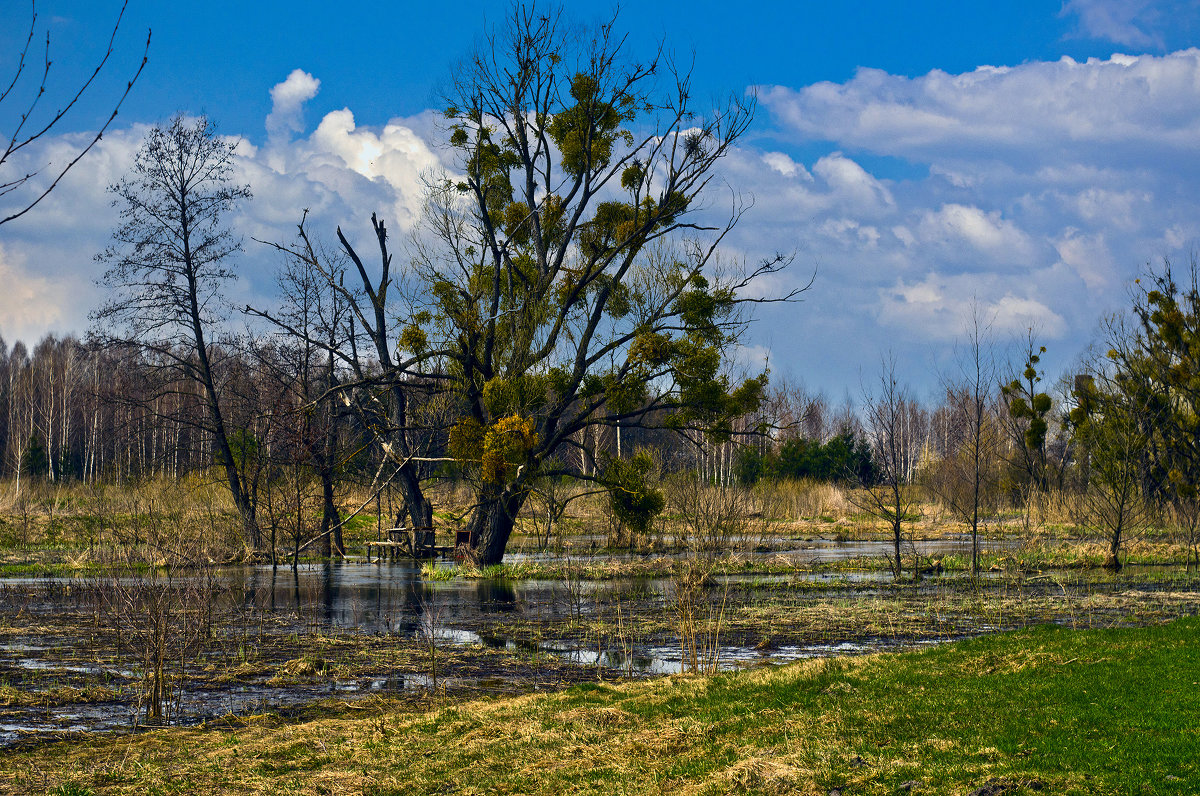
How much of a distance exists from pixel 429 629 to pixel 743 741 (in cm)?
814

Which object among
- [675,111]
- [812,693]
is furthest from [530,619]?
[675,111]

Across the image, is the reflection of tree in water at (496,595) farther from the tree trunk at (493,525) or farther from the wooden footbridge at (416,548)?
the wooden footbridge at (416,548)

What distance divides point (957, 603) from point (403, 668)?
10.4 m

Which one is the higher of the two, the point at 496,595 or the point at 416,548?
the point at 416,548

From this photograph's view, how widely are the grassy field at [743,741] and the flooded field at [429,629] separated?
1.19 meters

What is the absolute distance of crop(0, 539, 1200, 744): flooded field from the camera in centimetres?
→ 1026

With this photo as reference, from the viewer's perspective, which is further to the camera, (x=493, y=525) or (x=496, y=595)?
(x=493, y=525)

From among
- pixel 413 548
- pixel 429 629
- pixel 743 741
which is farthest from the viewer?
pixel 413 548

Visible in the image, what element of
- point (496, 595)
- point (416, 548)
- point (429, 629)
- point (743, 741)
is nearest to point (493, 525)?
point (416, 548)

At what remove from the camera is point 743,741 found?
24.7 feet

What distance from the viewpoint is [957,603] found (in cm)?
1764

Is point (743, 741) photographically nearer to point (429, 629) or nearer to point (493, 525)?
point (429, 629)

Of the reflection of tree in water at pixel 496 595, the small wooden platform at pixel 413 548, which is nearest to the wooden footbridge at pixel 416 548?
the small wooden platform at pixel 413 548

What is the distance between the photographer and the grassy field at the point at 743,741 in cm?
644
